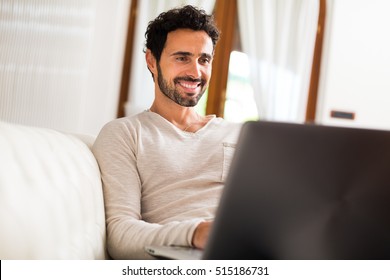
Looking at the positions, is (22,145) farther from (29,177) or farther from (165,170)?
(165,170)

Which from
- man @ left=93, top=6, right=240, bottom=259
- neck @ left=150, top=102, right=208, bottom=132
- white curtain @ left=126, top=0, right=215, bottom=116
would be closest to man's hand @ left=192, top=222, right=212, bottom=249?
man @ left=93, top=6, right=240, bottom=259

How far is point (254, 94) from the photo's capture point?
4.85 m

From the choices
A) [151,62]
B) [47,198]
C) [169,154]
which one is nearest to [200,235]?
[47,198]

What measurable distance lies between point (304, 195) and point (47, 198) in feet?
1.77

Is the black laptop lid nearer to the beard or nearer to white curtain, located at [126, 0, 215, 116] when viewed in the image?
the beard

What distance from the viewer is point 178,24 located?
1.79 metres

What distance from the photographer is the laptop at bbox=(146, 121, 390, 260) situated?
0.72 m

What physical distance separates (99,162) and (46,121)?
293 cm

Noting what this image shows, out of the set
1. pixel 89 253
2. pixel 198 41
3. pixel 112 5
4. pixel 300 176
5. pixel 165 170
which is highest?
pixel 112 5

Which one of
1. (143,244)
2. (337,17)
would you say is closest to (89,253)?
(143,244)

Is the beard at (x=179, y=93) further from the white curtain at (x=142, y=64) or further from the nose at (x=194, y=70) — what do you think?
the white curtain at (x=142, y=64)

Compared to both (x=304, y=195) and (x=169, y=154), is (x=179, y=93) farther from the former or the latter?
(x=304, y=195)

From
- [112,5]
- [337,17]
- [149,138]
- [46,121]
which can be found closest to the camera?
[149,138]

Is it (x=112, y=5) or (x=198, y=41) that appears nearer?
(x=198, y=41)
